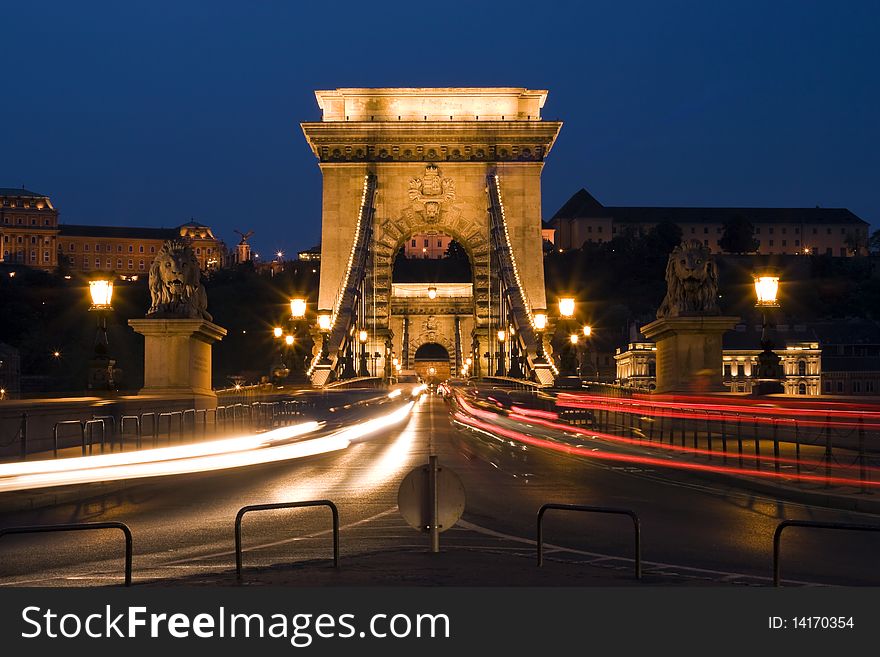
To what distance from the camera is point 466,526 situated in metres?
14.6

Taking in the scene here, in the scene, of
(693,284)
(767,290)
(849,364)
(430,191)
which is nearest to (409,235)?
(430,191)

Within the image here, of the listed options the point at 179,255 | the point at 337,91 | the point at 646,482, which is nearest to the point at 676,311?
the point at 646,482

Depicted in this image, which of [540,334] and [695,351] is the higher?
[540,334]

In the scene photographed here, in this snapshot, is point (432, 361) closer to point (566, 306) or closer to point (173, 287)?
point (566, 306)

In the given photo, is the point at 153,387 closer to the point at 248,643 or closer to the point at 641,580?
the point at 641,580

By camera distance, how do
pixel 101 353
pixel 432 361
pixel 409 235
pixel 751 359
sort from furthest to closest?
pixel 432 361 < pixel 751 359 < pixel 409 235 < pixel 101 353

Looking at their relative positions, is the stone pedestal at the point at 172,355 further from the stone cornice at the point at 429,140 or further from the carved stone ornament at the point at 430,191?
the stone cornice at the point at 429,140

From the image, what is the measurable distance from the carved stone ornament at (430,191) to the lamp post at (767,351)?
5404cm

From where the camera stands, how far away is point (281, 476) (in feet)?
69.9

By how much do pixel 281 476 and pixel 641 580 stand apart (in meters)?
12.2

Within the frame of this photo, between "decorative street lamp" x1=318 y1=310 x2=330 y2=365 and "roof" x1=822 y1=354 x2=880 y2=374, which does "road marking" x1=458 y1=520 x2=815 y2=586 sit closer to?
"decorative street lamp" x1=318 y1=310 x2=330 y2=365

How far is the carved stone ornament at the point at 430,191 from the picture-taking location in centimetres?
8181

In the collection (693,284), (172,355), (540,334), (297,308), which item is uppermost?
(297,308)

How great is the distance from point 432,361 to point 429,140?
76.8 metres
